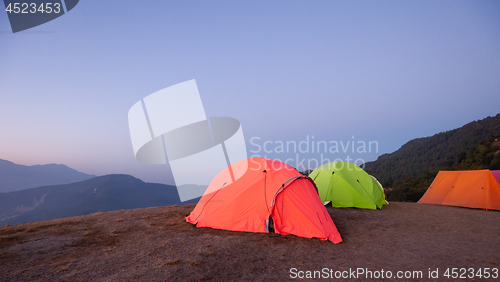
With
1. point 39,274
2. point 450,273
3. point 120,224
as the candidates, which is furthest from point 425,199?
point 39,274

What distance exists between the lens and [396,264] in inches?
170

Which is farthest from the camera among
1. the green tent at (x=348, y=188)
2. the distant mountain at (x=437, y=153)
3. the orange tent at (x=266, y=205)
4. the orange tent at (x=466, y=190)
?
the distant mountain at (x=437, y=153)

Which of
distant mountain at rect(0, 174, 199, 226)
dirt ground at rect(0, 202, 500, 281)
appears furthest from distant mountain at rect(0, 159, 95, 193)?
dirt ground at rect(0, 202, 500, 281)

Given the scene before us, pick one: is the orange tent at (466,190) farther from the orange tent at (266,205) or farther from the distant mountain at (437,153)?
the distant mountain at (437,153)

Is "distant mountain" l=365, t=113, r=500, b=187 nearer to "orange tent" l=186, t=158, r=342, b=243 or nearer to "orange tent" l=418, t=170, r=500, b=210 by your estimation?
"orange tent" l=418, t=170, r=500, b=210

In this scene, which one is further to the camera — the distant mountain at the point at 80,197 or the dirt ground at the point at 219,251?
the distant mountain at the point at 80,197

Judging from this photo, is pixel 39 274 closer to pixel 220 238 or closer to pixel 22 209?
pixel 220 238

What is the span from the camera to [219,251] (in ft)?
15.4

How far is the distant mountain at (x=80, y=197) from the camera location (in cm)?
5244

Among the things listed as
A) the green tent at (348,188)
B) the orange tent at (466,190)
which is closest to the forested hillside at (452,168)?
the orange tent at (466,190)

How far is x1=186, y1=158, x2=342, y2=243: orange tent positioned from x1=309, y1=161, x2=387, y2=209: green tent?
168 inches

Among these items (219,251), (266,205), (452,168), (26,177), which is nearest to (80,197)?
(26,177)

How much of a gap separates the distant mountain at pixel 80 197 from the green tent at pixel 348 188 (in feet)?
145

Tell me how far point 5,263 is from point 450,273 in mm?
7767
